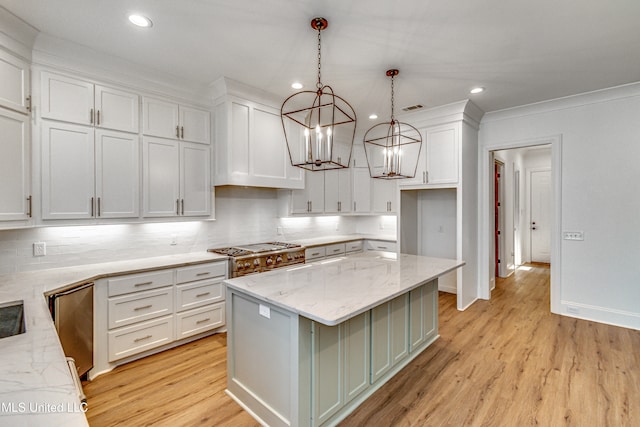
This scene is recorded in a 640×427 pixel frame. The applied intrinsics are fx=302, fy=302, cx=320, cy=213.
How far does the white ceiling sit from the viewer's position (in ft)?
6.81

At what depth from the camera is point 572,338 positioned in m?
3.26

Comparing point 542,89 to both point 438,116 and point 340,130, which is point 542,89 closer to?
point 438,116

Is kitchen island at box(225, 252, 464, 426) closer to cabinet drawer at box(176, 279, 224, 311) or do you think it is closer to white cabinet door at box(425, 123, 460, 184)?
cabinet drawer at box(176, 279, 224, 311)

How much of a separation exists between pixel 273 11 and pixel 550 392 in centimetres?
350

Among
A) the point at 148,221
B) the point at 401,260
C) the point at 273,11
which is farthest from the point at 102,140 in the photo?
the point at 401,260

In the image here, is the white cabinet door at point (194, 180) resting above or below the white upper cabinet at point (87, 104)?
below

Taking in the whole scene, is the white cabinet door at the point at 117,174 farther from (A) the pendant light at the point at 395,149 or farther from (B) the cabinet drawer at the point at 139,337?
(A) the pendant light at the point at 395,149

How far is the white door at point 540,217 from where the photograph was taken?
7.09 m

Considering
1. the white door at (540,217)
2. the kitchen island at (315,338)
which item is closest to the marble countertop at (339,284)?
the kitchen island at (315,338)

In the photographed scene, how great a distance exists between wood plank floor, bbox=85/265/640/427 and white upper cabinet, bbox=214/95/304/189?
1.85 m

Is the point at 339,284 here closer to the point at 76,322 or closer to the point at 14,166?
the point at 76,322

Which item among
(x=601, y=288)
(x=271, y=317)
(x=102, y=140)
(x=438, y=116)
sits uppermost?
(x=438, y=116)

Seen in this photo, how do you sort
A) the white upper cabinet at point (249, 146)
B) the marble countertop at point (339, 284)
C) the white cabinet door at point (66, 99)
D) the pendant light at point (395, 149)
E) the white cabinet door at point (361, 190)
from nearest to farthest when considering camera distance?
the marble countertop at point (339, 284), the white cabinet door at point (66, 99), the pendant light at point (395, 149), the white upper cabinet at point (249, 146), the white cabinet door at point (361, 190)

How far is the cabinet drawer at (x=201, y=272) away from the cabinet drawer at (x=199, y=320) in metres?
0.33
